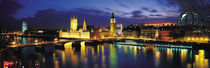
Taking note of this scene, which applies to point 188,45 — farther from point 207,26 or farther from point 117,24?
point 117,24

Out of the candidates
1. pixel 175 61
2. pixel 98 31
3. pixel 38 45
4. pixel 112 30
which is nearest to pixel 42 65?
pixel 38 45

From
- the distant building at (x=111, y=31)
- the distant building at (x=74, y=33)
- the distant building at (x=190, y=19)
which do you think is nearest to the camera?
the distant building at (x=190, y=19)

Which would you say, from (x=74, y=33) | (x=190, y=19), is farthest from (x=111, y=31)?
(x=190, y=19)

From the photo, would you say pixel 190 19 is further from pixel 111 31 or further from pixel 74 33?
pixel 74 33

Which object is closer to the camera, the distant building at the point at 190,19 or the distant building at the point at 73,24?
the distant building at the point at 190,19

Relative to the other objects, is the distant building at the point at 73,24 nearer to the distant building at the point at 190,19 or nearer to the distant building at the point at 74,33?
the distant building at the point at 74,33

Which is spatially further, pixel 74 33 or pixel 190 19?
pixel 74 33

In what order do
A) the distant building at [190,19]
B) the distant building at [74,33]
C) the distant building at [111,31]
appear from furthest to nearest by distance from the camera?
the distant building at [111,31] < the distant building at [74,33] < the distant building at [190,19]

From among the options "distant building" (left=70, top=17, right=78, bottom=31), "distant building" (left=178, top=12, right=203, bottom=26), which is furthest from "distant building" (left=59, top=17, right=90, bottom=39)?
"distant building" (left=178, top=12, right=203, bottom=26)

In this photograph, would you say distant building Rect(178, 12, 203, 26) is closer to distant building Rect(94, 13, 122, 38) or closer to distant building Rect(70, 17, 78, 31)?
distant building Rect(94, 13, 122, 38)

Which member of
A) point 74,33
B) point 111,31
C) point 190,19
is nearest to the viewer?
point 190,19

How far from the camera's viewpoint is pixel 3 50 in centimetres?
2077

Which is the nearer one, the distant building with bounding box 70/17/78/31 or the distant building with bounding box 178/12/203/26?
the distant building with bounding box 178/12/203/26

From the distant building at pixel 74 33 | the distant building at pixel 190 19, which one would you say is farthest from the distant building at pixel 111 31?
the distant building at pixel 190 19
